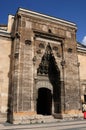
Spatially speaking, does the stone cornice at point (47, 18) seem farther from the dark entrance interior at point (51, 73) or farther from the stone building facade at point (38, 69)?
the dark entrance interior at point (51, 73)

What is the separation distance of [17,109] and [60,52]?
5.59 meters

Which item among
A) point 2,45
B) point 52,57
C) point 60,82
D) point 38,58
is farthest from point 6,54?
point 60,82

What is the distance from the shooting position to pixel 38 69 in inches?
539

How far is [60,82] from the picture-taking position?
13.9m

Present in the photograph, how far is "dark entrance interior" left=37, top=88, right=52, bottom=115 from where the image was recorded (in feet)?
46.7

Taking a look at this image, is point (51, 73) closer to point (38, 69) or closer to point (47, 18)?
point (38, 69)

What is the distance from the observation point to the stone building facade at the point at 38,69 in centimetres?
1205

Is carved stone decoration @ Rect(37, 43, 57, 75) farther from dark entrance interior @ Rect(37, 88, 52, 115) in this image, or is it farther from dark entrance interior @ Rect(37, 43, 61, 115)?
dark entrance interior @ Rect(37, 88, 52, 115)

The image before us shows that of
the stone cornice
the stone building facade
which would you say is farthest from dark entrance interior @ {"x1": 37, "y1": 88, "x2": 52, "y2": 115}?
the stone cornice

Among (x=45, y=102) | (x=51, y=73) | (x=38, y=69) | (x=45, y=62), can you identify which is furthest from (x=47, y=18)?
(x=45, y=102)

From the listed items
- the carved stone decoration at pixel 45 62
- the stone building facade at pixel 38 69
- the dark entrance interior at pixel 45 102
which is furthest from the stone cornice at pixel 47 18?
the dark entrance interior at pixel 45 102

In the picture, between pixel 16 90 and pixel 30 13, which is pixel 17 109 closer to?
pixel 16 90

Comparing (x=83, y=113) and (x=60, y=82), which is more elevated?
(x=60, y=82)

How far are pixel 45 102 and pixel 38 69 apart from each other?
9.66 feet
